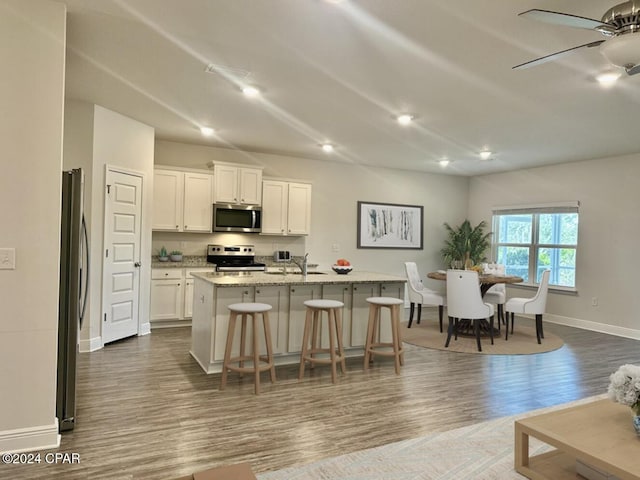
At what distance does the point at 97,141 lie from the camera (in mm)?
4617

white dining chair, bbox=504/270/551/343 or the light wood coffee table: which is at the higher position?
white dining chair, bbox=504/270/551/343

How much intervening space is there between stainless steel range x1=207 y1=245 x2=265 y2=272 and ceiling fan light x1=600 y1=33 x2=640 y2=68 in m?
4.89

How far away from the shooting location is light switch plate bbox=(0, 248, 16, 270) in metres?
2.45

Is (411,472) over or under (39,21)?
under

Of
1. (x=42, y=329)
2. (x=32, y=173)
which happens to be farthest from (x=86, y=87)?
(x=42, y=329)

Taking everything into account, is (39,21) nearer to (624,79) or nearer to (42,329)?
(42,329)

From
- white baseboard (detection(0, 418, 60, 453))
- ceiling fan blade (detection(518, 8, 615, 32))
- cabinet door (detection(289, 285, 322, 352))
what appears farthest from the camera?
cabinet door (detection(289, 285, 322, 352))

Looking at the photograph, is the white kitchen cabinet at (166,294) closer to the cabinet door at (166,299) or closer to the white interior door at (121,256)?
the cabinet door at (166,299)

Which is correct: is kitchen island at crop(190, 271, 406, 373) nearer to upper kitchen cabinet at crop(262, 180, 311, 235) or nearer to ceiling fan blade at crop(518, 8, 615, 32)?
upper kitchen cabinet at crop(262, 180, 311, 235)

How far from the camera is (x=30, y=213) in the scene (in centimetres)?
250

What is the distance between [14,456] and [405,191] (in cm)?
702

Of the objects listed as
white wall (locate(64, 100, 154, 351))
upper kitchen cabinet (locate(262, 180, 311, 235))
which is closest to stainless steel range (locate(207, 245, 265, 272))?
upper kitchen cabinet (locate(262, 180, 311, 235))

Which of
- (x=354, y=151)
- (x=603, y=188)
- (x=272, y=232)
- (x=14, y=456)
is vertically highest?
(x=354, y=151)

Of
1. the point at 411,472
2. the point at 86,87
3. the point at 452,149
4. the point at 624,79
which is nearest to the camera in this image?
the point at 411,472
